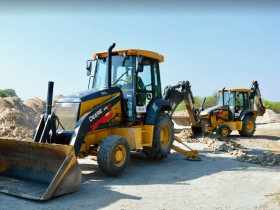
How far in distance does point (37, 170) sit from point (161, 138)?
11.6 feet

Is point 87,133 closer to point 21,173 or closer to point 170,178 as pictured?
point 21,173

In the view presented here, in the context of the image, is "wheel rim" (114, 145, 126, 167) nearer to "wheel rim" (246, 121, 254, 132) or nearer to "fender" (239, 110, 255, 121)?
"fender" (239, 110, 255, 121)

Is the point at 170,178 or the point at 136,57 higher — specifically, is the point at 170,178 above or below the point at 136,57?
below

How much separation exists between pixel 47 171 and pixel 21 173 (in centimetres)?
60

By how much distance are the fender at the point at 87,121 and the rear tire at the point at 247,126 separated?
10682mm

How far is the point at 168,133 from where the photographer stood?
799 cm

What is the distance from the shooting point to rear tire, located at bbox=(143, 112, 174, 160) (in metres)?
7.35

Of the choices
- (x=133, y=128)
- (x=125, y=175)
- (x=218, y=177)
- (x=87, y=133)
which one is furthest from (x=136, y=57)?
(x=218, y=177)

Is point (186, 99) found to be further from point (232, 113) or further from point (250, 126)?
point (250, 126)

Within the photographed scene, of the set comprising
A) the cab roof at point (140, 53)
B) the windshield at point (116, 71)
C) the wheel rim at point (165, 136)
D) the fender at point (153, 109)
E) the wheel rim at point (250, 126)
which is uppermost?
the cab roof at point (140, 53)

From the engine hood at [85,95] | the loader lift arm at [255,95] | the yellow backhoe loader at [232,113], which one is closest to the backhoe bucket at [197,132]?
the yellow backhoe loader at [232,113]

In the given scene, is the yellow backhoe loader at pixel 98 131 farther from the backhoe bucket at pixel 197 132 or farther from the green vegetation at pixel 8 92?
the green vegetation at pixel 8 92

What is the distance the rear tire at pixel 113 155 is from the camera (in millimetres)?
5652

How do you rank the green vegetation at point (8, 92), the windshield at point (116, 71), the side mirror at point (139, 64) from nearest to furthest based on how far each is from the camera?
1. the side mirror at point (139, 64)
2. the windshield at point (116, 71)
3. the green vegetation at point (8, 92)
